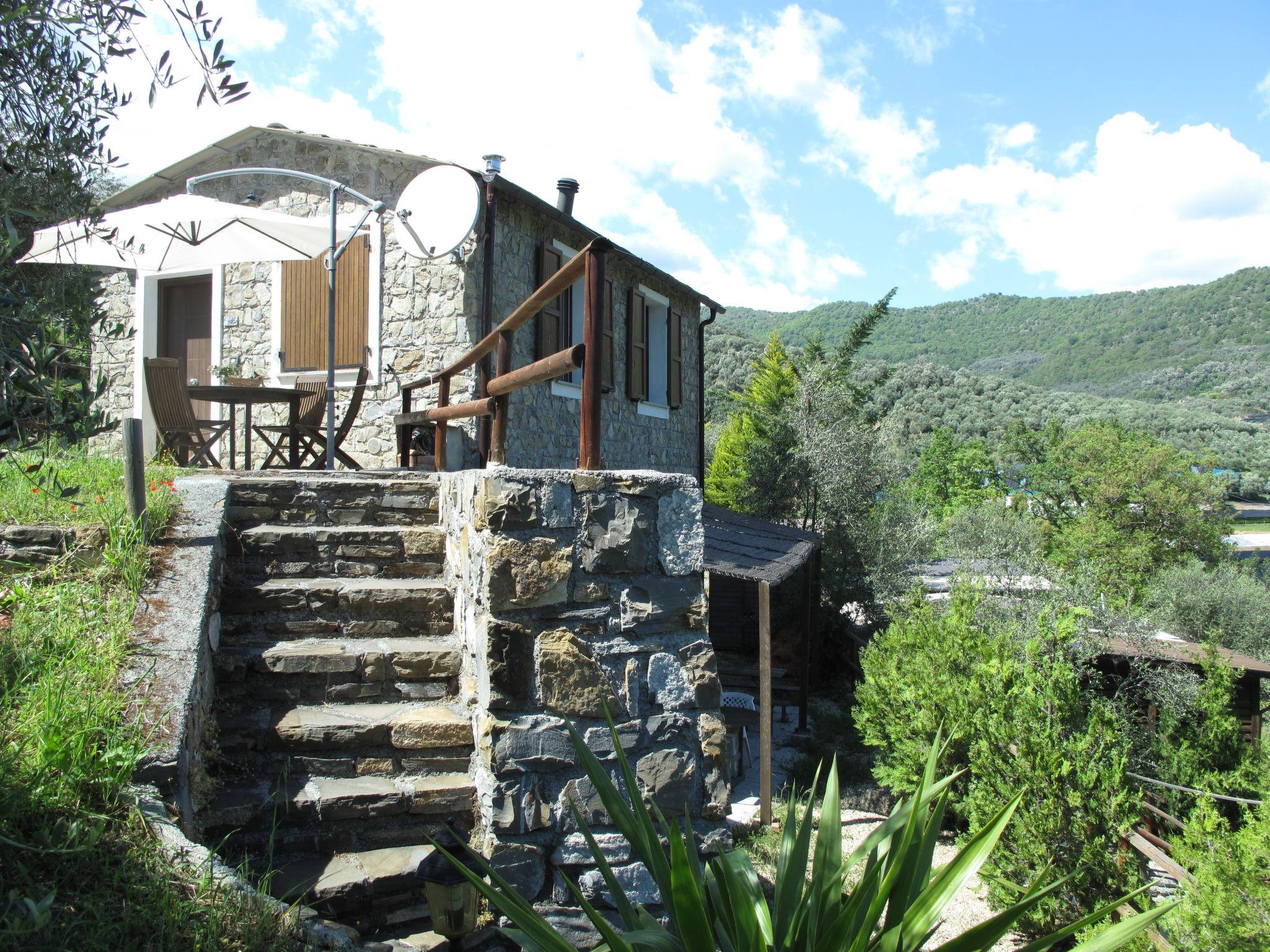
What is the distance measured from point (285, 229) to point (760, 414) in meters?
14.1

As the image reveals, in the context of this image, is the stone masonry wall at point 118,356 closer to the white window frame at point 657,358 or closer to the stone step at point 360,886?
the white window frame at point 657,358

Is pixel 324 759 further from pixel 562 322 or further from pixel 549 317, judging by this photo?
pixel 562 322

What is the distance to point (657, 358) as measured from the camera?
11.3 m

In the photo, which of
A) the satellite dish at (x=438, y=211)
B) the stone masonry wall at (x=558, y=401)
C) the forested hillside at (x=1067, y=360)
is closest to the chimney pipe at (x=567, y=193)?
the stone masonry wall at (x=558, y=401)

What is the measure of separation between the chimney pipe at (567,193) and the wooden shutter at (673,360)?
86.9 inches

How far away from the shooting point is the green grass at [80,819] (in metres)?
1.75

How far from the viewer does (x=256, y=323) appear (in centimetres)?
835

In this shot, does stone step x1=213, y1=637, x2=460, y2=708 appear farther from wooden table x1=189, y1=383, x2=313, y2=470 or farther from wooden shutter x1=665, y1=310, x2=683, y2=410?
wooden shutter x1=665, y1=310, x2=683, y2=410

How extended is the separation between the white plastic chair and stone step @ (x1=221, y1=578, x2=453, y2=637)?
5010 mm

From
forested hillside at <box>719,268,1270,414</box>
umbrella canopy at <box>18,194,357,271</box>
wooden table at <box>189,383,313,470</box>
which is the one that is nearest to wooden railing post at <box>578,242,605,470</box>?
umbrella canopy at <box>18,194,357,271</box>

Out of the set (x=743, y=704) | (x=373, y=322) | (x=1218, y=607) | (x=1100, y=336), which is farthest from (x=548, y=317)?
(x=1100, y=336)

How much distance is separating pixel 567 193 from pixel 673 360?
2710mm

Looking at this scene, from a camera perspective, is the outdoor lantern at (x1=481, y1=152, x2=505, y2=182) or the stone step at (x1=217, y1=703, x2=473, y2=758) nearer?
the stone step at (x1=217, y1=703, x2=473, y2=758)

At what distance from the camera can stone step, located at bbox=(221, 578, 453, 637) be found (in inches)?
136
